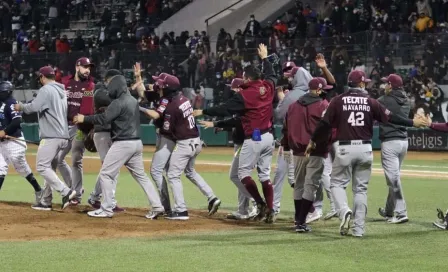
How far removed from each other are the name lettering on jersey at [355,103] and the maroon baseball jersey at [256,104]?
167cm

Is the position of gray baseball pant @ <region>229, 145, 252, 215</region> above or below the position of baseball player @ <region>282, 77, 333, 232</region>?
below

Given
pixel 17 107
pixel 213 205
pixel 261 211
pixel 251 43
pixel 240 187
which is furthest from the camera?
pixel 251 43

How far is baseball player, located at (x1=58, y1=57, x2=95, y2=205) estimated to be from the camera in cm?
1448

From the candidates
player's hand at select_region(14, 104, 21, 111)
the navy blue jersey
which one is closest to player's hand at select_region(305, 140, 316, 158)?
player's hand at select_region(14, 104, 21, 111)

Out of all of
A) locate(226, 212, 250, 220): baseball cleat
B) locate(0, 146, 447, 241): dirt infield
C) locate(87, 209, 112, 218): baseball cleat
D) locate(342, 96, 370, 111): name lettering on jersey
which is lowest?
locate(226, 212, 250, 220): baseball cleat

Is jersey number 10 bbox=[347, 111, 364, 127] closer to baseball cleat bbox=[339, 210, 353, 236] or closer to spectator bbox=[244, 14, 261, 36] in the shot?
baseball cleat bbox=[339, 210, 353, 236]

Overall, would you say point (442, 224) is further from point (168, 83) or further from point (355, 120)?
point (168, 83)

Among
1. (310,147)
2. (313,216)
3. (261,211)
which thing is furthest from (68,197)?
(310,147)

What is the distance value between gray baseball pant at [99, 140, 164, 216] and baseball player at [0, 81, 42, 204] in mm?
1949

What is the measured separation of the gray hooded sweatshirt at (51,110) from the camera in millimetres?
13594

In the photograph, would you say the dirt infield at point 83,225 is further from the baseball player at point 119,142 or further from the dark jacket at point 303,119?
the dark jacket at point 303,119

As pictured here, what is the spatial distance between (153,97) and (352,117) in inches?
140

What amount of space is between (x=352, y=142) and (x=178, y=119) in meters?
2.93

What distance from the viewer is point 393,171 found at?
517 inches
